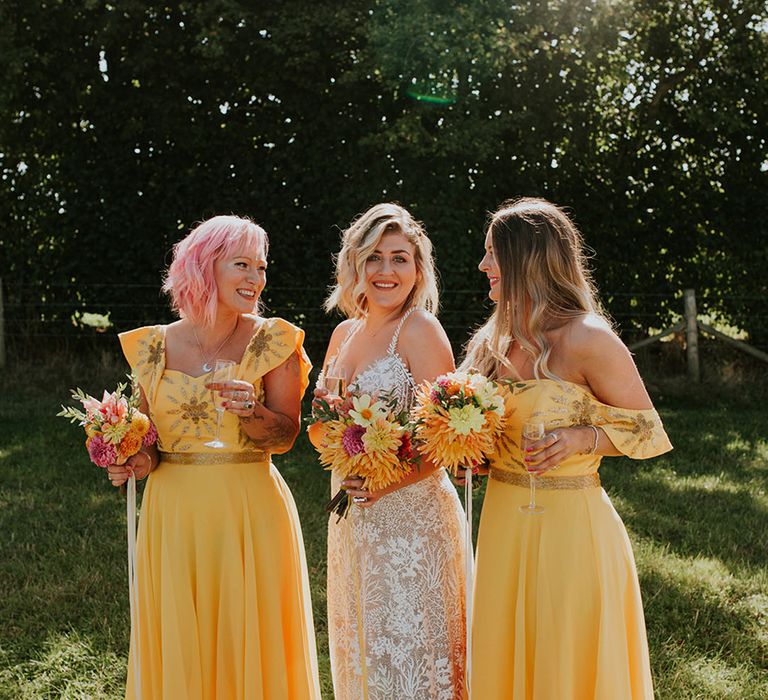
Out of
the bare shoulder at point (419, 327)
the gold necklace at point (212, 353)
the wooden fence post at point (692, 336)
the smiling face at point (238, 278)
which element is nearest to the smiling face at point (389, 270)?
the bare shoulder at point (419, 327)

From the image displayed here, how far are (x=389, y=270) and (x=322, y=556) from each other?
3.32 metres

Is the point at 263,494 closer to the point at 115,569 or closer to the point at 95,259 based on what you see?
the point at 115,569

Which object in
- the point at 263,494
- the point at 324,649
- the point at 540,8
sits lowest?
the point at 324,649

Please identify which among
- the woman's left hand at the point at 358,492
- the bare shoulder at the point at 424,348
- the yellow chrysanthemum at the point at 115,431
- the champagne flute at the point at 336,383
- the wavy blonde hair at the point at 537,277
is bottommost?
the woman's left hand at the point at 358,492

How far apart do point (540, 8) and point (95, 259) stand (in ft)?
23.5

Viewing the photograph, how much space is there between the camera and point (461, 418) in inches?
119

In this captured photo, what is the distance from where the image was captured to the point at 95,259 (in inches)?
493

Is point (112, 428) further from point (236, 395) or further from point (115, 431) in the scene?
point (236, 395)

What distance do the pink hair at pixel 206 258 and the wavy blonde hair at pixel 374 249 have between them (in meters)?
0.42

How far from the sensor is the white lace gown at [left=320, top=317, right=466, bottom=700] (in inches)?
139

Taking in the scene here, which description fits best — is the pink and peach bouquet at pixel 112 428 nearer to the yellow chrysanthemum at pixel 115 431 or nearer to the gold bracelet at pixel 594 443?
the yellow chrysanthemum at pixel 115 431

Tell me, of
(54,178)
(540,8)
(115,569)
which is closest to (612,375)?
(115,569)

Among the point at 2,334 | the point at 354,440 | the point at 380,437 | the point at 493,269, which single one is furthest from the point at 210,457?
the point at 2,334

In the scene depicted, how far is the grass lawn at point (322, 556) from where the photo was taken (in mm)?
4730
